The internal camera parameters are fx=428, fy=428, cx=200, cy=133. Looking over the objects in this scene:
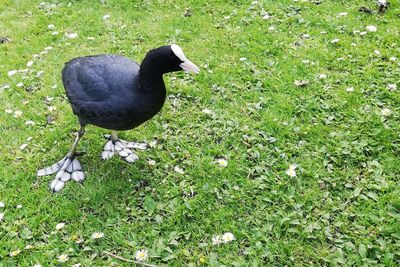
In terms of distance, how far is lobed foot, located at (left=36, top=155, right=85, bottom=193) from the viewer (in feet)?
13.1

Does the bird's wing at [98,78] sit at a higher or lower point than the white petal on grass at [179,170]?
higher

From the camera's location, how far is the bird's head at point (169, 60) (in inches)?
133

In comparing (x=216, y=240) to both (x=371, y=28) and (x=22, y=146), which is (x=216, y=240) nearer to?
(x=22, y=146)

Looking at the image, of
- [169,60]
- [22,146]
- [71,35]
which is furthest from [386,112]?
[71,35]

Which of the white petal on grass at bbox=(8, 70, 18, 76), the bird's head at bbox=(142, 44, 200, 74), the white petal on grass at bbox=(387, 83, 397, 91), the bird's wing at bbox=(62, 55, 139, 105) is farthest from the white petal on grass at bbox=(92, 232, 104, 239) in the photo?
the white petal on grass at bbox=(387, 83, 397, 91)

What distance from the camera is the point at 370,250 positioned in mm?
3234

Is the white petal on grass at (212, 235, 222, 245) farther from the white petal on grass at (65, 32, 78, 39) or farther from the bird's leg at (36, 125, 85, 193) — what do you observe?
the white petal on grass at (65, 32, 78, 39)

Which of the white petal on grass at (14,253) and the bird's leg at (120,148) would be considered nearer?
the white petal on grass at (14,253)

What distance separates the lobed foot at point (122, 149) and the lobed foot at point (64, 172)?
0.93ft

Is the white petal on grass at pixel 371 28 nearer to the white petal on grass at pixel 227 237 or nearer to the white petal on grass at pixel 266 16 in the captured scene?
the white petal on grass at pixel 266 16

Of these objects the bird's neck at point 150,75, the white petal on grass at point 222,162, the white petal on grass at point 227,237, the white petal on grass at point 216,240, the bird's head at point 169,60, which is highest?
the bird's head at point 169,60

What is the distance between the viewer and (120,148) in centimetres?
427

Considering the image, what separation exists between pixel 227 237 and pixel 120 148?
58.6 inches

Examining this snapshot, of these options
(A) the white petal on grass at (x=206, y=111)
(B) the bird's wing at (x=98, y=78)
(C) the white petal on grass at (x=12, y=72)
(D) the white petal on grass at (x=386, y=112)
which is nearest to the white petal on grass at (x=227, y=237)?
(B) the bird's wing at (x=98, y=78)
